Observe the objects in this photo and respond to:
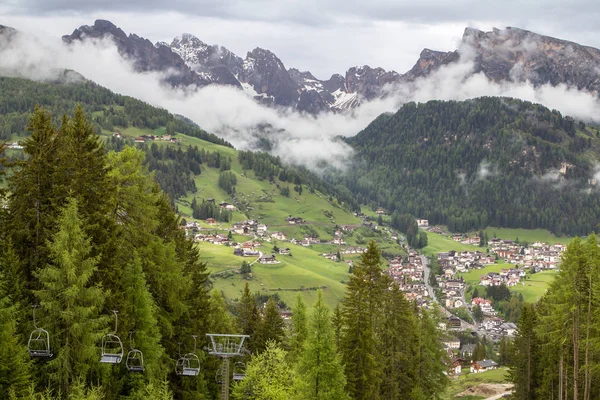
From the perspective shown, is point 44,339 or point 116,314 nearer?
point 44,339

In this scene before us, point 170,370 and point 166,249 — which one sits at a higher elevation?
→ point 166,249

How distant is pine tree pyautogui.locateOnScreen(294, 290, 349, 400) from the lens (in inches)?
1732

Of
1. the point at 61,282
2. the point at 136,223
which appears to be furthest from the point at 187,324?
the point at 61,282

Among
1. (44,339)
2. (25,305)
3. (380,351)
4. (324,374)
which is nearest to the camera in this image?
(44,339)

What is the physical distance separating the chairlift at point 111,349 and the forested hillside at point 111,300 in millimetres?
97

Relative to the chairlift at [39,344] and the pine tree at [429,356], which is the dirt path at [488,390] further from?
the chairlift at [39,344]

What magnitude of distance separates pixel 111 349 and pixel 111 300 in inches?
120

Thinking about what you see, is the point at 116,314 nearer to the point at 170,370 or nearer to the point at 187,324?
the point at 170,370

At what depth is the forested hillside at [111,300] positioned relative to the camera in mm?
33906

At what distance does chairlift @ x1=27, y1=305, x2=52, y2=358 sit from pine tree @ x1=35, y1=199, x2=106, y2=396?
0.50 m

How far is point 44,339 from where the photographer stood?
→ 32844 mm

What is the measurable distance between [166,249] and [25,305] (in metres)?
12.9

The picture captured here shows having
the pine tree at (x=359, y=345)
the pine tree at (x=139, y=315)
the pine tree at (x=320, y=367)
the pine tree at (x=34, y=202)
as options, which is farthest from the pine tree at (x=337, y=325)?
the pine tree at (x=34, y=202)

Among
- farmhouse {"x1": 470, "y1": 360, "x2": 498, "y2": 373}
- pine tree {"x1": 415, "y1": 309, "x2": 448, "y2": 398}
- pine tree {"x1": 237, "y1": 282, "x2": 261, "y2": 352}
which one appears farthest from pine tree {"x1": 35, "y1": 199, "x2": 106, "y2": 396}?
farmhouse {"x1": 470, "y1": 360, "x2": 498, "y2": 373}
